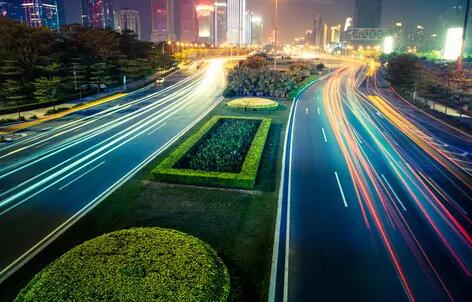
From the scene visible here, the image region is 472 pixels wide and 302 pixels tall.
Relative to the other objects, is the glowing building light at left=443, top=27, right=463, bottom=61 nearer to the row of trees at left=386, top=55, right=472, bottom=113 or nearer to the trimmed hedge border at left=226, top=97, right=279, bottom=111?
the row of trees at left=386, top=55, right=472, bottom=113

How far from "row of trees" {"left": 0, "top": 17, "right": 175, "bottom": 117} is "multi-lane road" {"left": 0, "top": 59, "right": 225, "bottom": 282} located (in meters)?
5.80

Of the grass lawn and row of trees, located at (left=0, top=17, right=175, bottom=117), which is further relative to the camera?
row of trees, located at (left=0, top=17, right=175, bottom=117)

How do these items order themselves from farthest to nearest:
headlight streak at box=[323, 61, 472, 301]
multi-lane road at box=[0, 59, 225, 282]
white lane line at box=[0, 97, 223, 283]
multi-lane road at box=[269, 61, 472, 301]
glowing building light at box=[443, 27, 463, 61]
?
glowing building light at box=[443, 27, 463, 61]
multi-lane road at box=[0, 59, 225, 282]
headlight streak at box=[323, 61, 472, 301]
white lane line at box=[0, 97, 223, 283]
multi-lane road at box=[269, 61, 472, 301]

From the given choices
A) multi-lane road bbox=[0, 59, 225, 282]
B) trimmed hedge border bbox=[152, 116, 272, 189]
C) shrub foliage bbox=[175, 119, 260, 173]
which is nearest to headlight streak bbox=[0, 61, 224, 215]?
multi-lane road bbox=[0, 59, 225, 282]

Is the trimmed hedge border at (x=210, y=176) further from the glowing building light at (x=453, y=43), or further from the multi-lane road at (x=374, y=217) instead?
the glowing building light at (x=453, y=43)

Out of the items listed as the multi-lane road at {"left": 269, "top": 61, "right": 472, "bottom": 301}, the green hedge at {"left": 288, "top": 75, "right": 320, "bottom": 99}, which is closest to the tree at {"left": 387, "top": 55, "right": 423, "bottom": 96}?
the green hedge at {"left": 288, "top": 75, "right": 320, "bottom": 99}

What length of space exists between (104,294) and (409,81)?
56.9 meters

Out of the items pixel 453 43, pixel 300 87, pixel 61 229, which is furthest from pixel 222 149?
pixel 453 43

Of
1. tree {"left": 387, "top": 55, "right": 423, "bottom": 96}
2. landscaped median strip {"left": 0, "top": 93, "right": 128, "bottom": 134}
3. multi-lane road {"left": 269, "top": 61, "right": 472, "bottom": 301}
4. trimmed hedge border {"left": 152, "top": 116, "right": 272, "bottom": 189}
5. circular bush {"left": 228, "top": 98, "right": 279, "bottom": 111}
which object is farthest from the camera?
tree {"left": 387, "top": 55, "right": 423, "bottom": 96}

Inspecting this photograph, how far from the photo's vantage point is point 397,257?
12.6 m

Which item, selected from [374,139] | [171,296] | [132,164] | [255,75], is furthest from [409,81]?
[171,296]

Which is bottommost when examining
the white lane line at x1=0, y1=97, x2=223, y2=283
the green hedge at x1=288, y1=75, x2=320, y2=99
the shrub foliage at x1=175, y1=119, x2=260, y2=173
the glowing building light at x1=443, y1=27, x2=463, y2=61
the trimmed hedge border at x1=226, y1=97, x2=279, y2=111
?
the white lane line at x1=0, y1=97, x2=223, y2=283

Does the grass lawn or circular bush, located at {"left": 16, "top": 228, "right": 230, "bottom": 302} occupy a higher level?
circular bush, located at {"left": 16, "top": 228, "right": 230, "bottom": 302}

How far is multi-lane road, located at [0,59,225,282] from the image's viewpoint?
14539 mm
